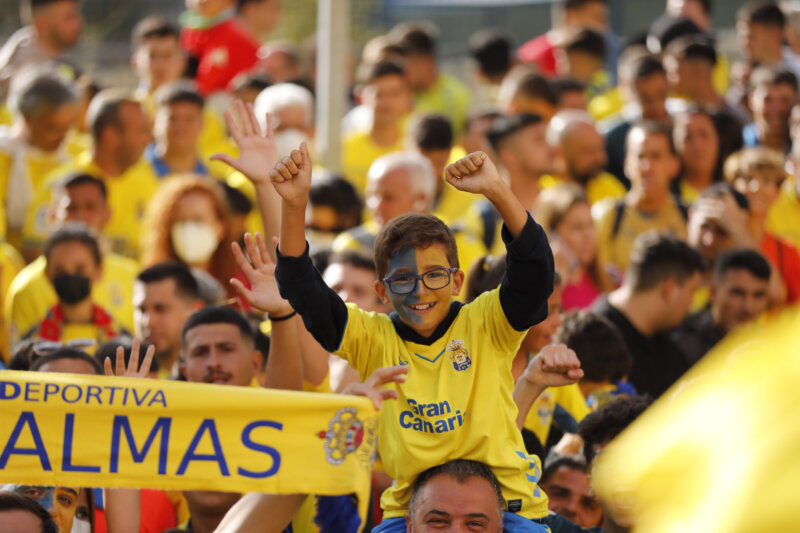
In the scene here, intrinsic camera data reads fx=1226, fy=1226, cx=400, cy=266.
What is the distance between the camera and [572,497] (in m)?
4.95

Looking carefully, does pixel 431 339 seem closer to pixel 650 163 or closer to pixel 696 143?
pixel 650 163

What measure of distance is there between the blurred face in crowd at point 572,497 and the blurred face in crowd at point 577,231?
9.28 ft

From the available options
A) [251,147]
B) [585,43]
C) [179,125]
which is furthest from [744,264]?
Answer: [585,43]

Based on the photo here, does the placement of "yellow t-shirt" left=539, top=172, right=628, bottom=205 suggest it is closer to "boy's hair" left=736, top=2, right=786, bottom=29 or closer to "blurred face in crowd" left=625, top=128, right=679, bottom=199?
"blurred face in crowd" left=625, top=128, right=679, bottom=199

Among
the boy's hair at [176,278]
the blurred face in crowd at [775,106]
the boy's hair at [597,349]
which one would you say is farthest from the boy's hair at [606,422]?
the blurred face in crowd at [775,106]

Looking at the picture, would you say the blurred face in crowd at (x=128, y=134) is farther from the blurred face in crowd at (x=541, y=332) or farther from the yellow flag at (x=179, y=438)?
the yellow flag at (x=179, y=438)

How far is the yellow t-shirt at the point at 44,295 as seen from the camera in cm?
688

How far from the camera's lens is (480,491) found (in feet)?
12.6

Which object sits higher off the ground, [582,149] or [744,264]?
[582,149]

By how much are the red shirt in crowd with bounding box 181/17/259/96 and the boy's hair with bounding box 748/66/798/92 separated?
16.1 feet

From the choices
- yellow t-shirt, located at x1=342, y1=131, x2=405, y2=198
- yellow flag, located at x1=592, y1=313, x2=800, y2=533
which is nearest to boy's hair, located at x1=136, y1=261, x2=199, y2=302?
yellow t-shirt, located at x1=342, y1=131, x2=405, y2=198

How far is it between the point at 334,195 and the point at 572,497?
3.66 m

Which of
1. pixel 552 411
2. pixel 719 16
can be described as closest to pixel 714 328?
pixel 552 411

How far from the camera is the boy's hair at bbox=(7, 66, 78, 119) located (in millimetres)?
8398
